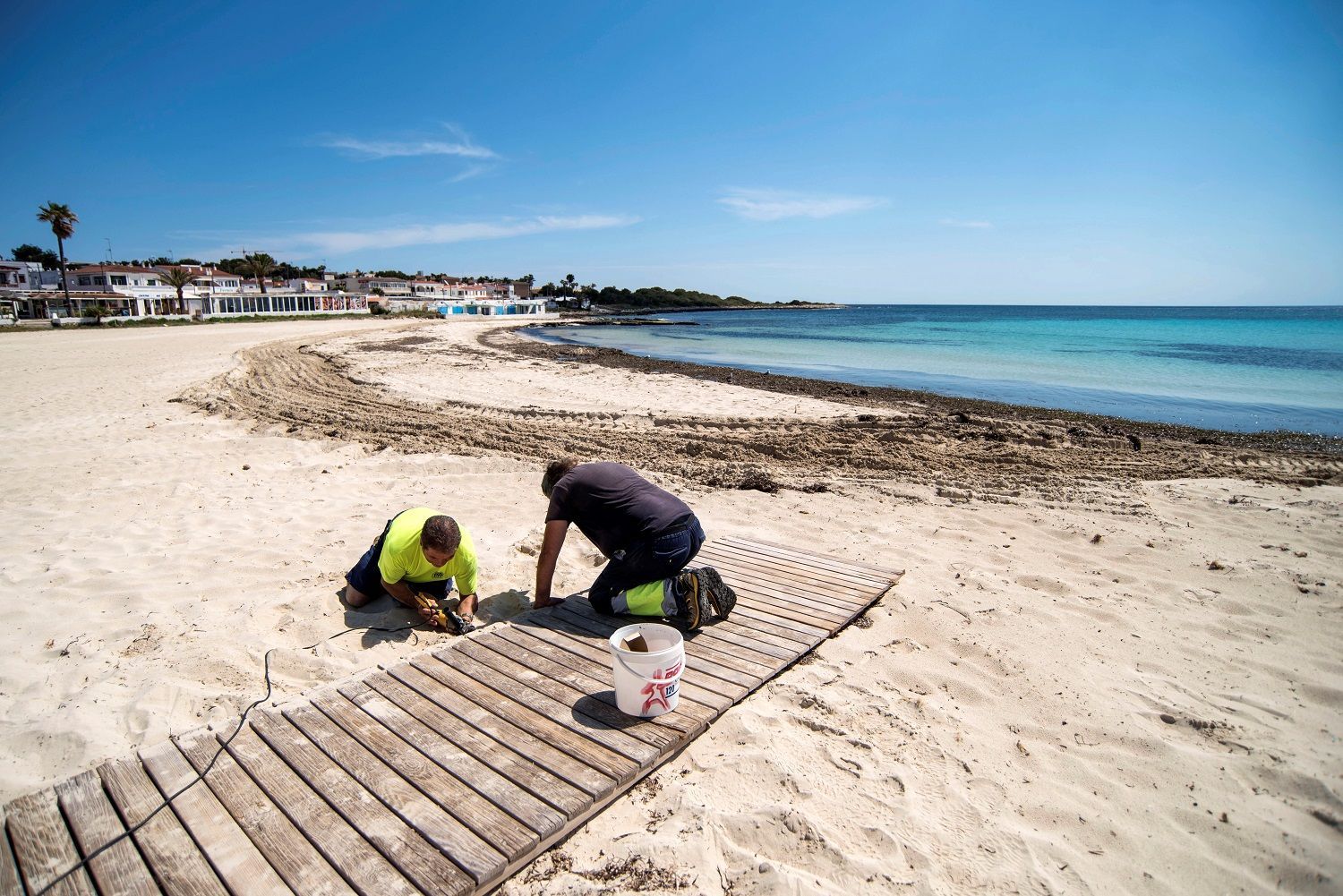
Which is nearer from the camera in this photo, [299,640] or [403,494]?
[299,640]

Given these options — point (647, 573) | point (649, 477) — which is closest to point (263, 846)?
point (647, 573)

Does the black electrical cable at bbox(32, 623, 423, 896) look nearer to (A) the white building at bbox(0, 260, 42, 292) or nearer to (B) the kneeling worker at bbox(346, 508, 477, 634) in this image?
(B) the kneeling worker at bbox(346, 508, 477, 634)

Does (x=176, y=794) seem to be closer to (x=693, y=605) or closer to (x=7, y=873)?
(x=7, y=873)

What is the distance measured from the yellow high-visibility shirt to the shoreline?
11.3 metres

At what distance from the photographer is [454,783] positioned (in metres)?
2.72

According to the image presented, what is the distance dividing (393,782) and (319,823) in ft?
0.98

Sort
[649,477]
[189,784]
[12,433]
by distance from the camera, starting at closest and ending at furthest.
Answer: [189,784], [649,477], [12,433]

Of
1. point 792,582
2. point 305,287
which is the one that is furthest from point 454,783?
point 305,287

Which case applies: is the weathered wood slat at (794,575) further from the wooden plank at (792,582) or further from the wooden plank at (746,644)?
the wooden plank at (746,644)

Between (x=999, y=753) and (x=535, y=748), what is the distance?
224cm

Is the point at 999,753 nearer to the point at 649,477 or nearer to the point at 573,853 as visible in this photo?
the point at 573,853

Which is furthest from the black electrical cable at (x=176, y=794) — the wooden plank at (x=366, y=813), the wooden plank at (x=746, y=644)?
the wooden plank at (x=746, y=644)

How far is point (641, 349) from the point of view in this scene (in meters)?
30.2

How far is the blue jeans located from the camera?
13.0ft
